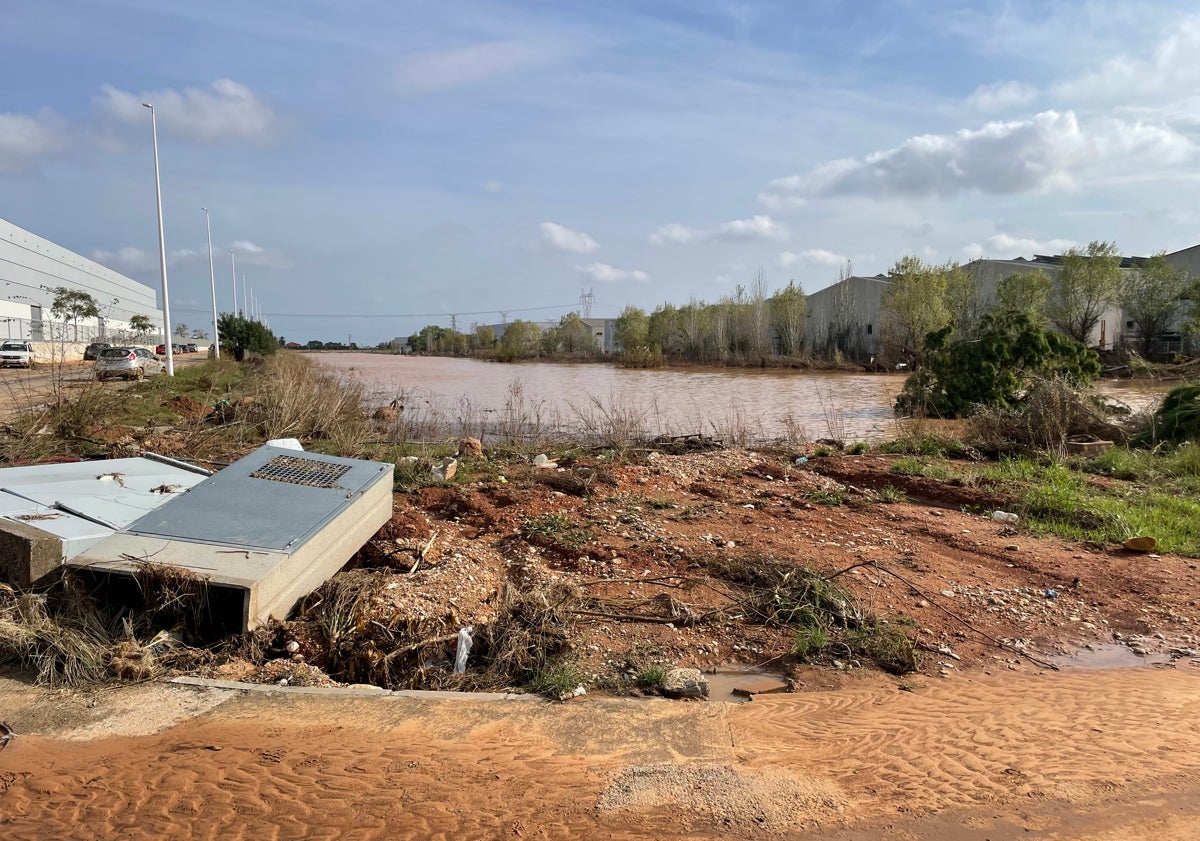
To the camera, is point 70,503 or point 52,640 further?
point 70,503

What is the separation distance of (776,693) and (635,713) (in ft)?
3.48

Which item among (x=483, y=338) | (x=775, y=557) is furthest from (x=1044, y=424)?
(x=483, y=338)

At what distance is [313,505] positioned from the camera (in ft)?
19.2

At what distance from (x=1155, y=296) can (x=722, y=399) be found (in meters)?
34.3

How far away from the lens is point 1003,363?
17.6 metres

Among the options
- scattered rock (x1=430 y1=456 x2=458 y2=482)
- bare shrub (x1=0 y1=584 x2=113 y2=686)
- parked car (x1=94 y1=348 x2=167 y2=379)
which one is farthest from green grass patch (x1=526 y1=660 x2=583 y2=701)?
parked car (x1=94 y1=348 x2=167 y2=379)

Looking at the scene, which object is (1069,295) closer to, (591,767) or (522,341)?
(591,767)

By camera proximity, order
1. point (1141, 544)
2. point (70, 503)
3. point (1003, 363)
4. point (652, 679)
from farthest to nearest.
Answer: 1. point (1003, 363)
2. point (1141, 544)
3. point (70, 503)
4. point (652, 679)

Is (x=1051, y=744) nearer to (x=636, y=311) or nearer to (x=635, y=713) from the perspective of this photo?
(x=635, y=713)

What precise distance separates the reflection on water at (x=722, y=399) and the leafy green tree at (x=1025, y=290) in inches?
343

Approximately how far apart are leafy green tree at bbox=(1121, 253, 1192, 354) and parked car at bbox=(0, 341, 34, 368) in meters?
60.1

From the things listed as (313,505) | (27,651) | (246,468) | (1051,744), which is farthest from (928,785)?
(246,468)

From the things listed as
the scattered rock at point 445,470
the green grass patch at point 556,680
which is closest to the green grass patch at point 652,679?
the green grass patch at point 556,680

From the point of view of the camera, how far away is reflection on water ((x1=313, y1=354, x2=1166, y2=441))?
64.3 ft
